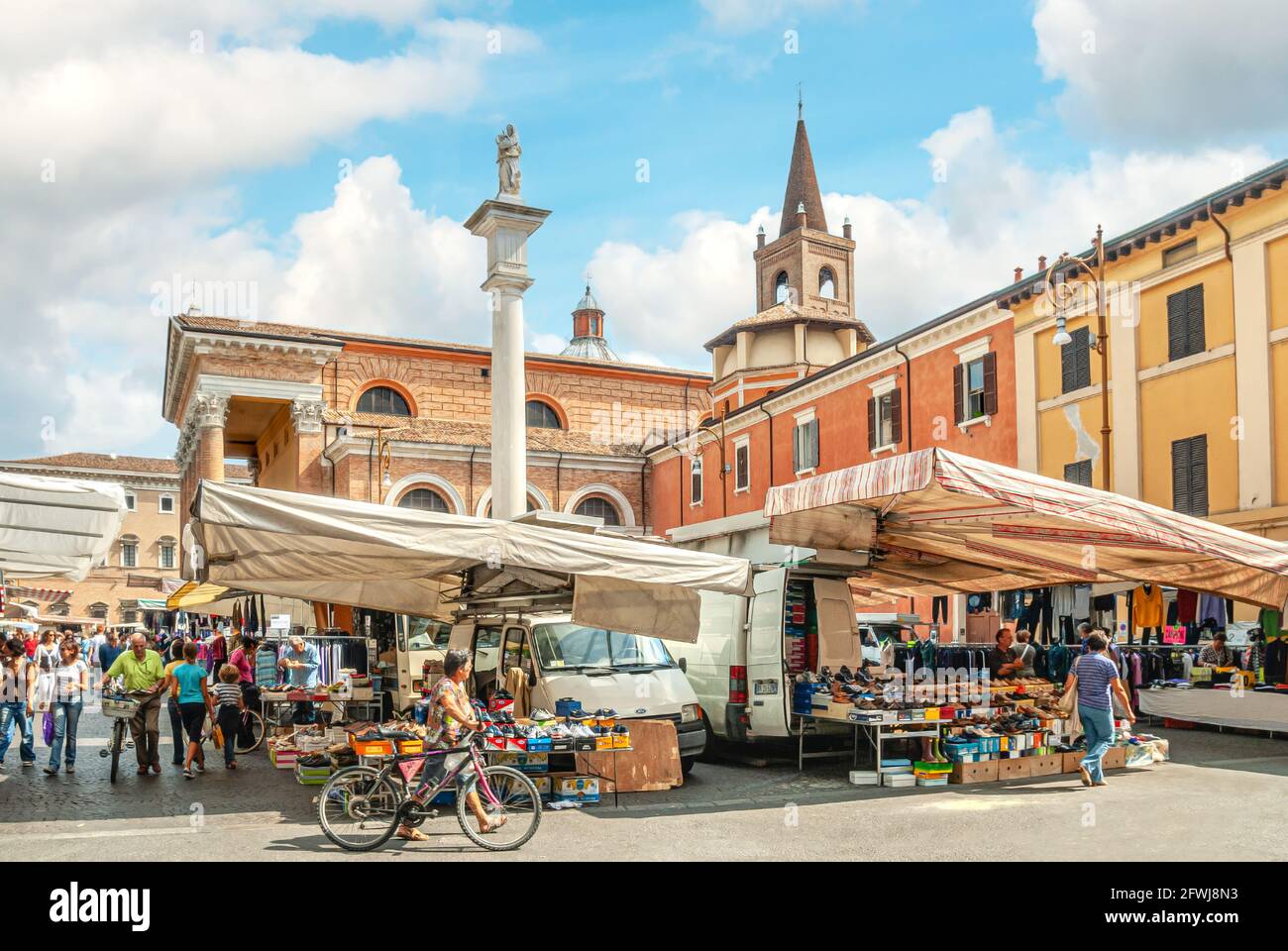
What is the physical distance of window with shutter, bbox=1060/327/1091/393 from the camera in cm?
2573

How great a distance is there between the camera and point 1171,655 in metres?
20.2

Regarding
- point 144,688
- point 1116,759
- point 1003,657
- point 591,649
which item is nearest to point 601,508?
point 1003,657

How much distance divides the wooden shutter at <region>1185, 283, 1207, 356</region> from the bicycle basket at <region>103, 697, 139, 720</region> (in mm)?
19967

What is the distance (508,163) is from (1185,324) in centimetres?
1376

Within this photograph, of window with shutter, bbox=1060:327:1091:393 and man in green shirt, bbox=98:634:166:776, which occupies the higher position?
window with shutter, bbox=1060:327:1091:393

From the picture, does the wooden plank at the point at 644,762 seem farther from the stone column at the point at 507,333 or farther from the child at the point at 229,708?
the stone column at the point at 507,333

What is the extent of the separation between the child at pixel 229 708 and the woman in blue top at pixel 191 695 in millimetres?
264

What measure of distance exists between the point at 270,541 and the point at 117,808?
126 inches

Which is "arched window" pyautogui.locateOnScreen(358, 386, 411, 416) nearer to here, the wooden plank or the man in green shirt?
the man in green shirt

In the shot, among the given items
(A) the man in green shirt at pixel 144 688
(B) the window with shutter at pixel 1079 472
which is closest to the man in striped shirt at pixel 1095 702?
(A) the man in green shirt at pixel 144 688

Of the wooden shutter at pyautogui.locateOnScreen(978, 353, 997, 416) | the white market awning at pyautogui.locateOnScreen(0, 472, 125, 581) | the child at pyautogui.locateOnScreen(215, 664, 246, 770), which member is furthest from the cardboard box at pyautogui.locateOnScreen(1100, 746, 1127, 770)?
the wooden shutter at pyautogui.locateOnScreen(978, 353, 997, 416)

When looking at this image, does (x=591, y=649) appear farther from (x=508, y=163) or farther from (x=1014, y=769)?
(x=508, y=163)
